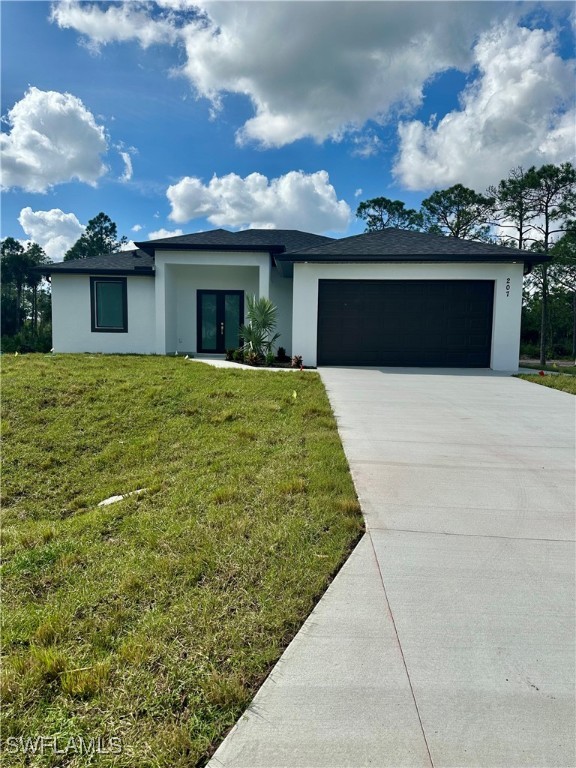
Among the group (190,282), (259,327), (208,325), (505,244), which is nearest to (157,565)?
(259,327)

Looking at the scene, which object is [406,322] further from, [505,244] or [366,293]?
[505,244]

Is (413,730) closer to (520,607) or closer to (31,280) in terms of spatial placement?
(520,607)

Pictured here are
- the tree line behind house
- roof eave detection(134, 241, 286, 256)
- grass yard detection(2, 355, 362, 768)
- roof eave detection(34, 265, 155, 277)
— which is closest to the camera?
grass yard detection(2, 355, 362, 768)

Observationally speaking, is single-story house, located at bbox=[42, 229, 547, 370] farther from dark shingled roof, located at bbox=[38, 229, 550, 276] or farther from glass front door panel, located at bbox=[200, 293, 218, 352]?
glass front door panel, located at bbox=[200, 293, 218, 352]

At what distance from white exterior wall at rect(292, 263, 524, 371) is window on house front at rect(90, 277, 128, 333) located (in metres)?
6.44

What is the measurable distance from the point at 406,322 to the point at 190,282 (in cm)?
804

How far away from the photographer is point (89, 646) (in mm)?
2104

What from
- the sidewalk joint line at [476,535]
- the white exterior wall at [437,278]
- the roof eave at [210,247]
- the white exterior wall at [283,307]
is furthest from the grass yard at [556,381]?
the roof eave at [210,247]

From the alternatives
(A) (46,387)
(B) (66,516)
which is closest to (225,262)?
(A) (46,387)

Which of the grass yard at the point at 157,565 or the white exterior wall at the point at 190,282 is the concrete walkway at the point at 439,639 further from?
the white exterior wall at the point at 190,282

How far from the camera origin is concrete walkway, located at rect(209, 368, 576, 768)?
62.9 inches
